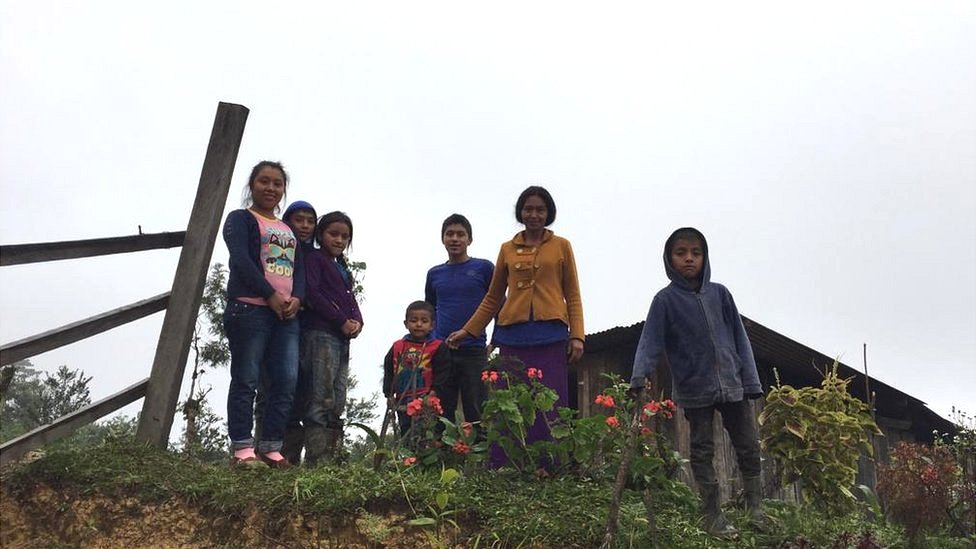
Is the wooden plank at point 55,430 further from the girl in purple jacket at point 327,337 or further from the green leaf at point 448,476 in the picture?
the green leaf at point 448,476

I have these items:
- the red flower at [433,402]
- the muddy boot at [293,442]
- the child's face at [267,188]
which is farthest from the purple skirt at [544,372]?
the child's face at [267,188]

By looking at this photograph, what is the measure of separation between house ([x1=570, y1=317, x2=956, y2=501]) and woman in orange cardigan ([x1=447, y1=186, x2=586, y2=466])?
408 centimetres

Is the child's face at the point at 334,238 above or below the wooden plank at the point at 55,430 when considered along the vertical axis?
above

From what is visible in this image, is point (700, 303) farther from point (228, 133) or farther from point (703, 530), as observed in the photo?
point (228, 133)

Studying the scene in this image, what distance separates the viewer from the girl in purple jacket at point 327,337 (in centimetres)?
465

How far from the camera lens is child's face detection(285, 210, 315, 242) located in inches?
195

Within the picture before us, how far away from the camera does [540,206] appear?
484cm

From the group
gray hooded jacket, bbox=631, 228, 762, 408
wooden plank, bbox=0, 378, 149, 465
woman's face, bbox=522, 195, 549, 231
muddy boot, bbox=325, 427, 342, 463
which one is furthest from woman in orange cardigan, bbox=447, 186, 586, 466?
wooden plank, bbox=0, 378, 149, 465

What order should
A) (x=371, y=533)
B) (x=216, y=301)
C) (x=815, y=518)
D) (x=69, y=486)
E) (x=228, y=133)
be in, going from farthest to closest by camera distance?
(x=216, y=301)
(x=228, y=133)
(x=815, y=518)
(x=69, y=486)
(x=371, y=533)

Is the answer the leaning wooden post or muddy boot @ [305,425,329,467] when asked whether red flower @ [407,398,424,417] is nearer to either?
muddy boot @ [305,425,329,467]

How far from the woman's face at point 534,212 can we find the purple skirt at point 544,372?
0.82 metres

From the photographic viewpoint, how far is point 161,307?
427cm

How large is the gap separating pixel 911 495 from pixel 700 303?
A: 4.77 feet

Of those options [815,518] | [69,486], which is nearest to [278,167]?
[69,486]
